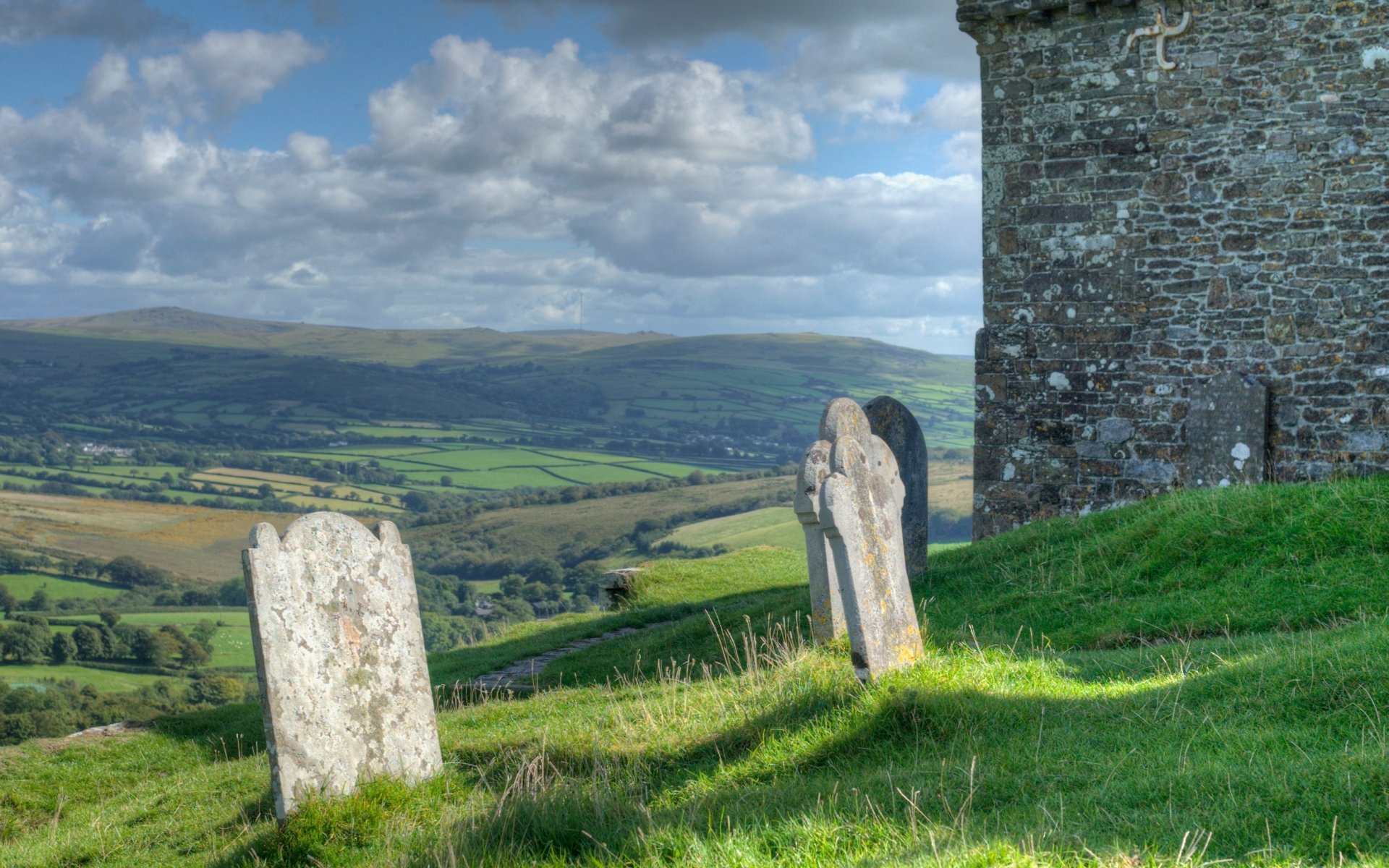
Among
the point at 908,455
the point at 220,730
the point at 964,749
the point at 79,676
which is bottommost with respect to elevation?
the point at 79,676

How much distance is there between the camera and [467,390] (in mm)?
147000

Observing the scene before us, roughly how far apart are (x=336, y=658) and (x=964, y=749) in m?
3.86

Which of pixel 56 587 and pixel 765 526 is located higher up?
pixel 765 526

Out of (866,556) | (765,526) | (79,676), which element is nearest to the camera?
(866,556)

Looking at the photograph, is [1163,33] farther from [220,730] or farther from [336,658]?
[220,730]

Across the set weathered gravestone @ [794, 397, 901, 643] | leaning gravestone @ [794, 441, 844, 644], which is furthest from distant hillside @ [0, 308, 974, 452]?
leaning gravestone @ [794, 441, 844, 644]

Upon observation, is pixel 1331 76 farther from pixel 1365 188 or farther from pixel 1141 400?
pixel 1141 400

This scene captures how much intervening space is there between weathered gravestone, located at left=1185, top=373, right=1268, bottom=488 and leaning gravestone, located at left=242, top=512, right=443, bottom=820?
10.1m

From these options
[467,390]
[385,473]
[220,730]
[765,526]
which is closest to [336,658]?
[220,730]

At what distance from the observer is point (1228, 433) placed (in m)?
13.4

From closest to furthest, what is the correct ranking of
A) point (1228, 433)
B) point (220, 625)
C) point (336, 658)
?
1. point (336, 658)
2. point (1228, 433)
3. point (220, 625)

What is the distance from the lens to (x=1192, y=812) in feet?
13.9

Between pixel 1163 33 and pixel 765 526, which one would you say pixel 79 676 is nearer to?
pixel 765 526

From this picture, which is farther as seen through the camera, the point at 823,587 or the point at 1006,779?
→ the point at 823,587
